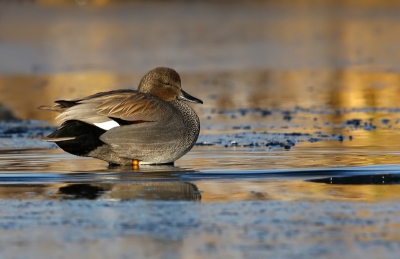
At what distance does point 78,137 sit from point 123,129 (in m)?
0.38

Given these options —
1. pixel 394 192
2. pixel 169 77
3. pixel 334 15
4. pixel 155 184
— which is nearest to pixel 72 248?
pixel 155 184

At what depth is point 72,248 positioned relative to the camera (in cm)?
500

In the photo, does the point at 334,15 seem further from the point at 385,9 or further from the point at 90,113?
the point at 90,113

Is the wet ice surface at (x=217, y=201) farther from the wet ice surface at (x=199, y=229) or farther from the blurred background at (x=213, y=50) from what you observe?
the blurred background at (x=213, y=50)

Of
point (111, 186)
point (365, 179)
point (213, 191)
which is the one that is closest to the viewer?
point (213, 191)

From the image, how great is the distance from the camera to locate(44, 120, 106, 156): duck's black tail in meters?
7.50

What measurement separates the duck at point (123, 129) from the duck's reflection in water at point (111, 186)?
183mm

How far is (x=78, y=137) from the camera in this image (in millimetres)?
7551

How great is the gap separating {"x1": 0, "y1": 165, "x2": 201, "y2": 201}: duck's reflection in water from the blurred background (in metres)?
4.88

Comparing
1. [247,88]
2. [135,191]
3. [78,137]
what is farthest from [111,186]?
[247,88]

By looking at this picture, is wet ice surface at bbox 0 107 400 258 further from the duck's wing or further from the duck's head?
the duck's head

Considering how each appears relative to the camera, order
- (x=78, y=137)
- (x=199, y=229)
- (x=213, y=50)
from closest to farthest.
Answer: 1. (x=199, y=229)
2. (x=78, y=137)
3. (x=213, y=50)

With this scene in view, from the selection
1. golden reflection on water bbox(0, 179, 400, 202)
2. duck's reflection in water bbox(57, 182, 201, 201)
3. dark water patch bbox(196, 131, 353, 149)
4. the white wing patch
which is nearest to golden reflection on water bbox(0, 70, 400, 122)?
dark water patch bbox(196, 131, 353, 149)

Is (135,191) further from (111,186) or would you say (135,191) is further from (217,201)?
(217,201)
